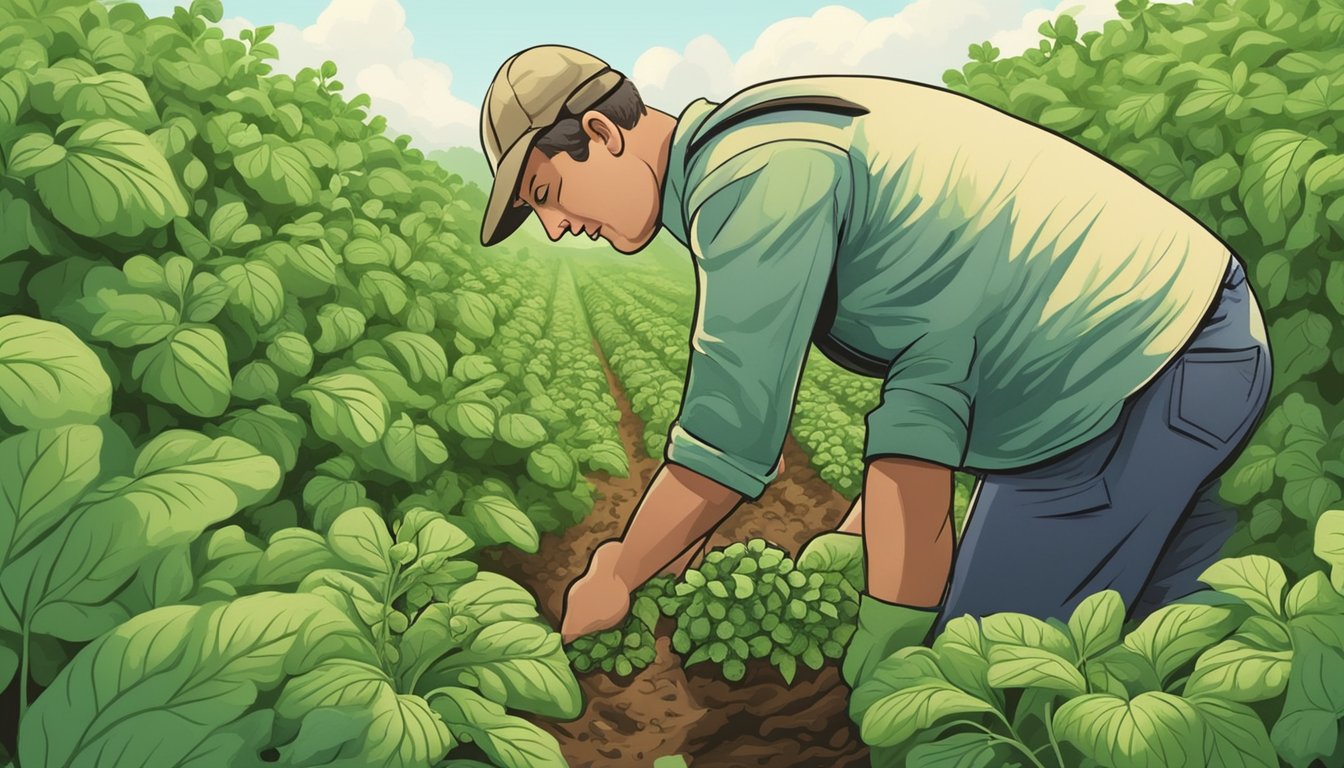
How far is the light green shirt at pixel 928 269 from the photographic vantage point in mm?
1470

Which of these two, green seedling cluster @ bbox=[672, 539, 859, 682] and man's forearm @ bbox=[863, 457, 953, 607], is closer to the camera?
man's forearm @ bbox=[863, 457, 953, 607]

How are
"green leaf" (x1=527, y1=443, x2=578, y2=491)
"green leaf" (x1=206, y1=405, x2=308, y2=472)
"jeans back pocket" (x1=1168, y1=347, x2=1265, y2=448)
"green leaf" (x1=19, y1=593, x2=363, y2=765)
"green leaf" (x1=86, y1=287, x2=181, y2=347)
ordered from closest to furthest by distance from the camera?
"green leaf" (x1=19, y1=593, x2=363, y2=765), "green leaf" (x1=86, y1=287, x2=181, y2=347), "green leaf" (x1=206, y1=405, x2=308, y2=472), "jeans back pocket" (x1=1168, y1=347, x2=1265, y2=448), "green leaf" (x1=527, y1=443, x2=578, y2=491)

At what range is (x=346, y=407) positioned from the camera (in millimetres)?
1497

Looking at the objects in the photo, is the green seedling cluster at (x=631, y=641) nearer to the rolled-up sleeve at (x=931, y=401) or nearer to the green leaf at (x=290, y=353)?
the rolled-up sleeve at (x=931, y=401)

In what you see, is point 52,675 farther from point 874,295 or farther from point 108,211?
point 874,295

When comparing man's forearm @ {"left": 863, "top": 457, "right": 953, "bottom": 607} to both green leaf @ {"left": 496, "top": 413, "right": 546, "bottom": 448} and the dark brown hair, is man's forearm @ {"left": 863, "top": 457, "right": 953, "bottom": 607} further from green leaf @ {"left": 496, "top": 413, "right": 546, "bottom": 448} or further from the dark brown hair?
the dark brown hair

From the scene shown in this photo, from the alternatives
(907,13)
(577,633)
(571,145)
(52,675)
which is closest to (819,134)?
(571,145)

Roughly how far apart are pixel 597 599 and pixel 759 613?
1.13ft

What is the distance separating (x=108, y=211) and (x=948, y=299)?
4.36 ft

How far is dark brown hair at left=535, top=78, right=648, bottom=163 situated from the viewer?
171 centimetres

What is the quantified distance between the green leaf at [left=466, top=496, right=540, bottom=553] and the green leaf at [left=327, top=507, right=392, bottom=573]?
13.4 inches

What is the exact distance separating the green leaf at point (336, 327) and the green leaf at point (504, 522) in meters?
0.39

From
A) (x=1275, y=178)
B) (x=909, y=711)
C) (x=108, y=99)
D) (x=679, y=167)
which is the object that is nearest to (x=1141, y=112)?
(x=1275, y=178)

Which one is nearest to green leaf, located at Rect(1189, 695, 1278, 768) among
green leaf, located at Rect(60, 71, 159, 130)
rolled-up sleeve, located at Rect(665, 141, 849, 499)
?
rolled-up sleeve, located at Rect(665, 141, 849, 499)
